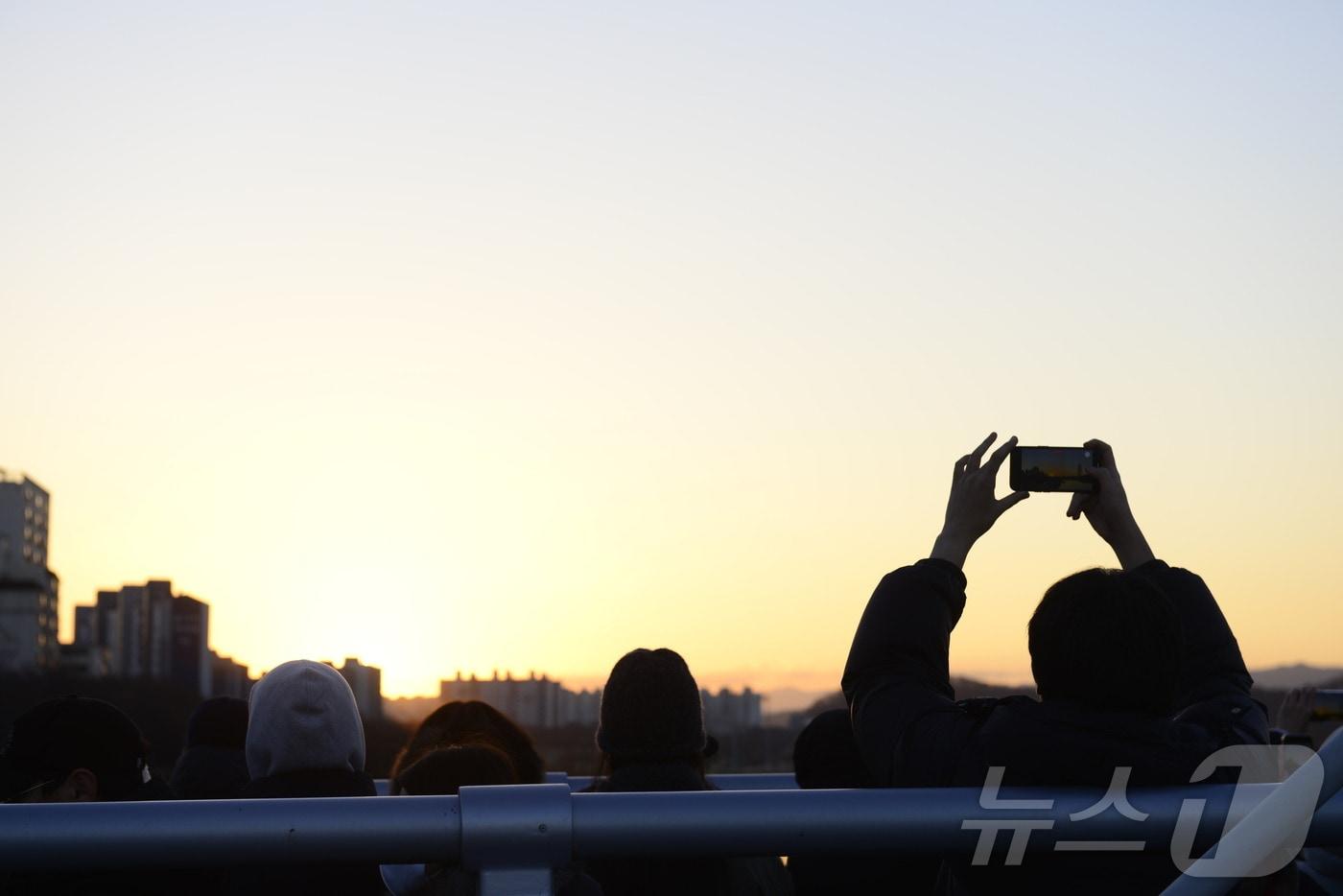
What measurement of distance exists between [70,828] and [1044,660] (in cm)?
163

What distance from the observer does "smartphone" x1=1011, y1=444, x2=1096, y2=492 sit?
323cm

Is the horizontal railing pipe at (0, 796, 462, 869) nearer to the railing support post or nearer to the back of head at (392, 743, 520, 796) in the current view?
the railing support post

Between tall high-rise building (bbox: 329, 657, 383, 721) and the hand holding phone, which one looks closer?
the hand holding phone

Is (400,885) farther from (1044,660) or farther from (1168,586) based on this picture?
(1168,586)

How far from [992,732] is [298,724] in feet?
7.71

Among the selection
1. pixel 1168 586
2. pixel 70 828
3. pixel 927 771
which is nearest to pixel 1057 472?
pixel 1168 586

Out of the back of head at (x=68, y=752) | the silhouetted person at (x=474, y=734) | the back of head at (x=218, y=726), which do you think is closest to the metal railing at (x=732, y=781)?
the silhouetted person at (x=474, y=734)

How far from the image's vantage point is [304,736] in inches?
174

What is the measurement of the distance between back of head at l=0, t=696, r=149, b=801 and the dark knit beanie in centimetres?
134

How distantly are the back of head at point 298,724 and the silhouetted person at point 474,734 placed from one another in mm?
181

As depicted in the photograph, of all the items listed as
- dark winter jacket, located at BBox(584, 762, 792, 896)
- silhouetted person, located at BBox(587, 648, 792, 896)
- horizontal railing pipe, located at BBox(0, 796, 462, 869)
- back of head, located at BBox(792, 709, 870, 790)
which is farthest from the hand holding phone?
back of head, located at BBox(792, 709, 870, 790)

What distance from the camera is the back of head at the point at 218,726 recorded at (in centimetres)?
596

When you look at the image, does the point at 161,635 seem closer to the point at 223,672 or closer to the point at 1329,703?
the point at 223,672

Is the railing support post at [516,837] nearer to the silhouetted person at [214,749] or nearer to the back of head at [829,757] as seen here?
the back of head at [829,757]
